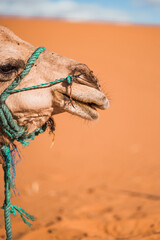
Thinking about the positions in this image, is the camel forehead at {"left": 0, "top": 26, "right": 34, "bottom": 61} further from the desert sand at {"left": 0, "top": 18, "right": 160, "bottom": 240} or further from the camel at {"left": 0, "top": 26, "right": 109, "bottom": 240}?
the desert sand at {"left": 0, "top": 18, "right": 160, "bottom": 240}

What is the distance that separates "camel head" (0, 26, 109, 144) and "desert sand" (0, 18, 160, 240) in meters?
0.33

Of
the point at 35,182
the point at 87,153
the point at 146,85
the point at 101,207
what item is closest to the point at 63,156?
the point at 87,153

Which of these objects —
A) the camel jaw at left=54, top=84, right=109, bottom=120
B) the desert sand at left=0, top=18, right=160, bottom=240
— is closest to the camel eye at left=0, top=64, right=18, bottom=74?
the camel jaw at left=54, top=84, right=109, bottom=120

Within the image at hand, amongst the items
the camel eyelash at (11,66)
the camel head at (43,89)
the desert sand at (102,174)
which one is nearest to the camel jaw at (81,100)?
the camel head at (43,89)

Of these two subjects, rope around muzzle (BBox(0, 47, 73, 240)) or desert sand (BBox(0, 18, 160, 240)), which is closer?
rope around muzzle (BBox(0, 47, 73, 240))

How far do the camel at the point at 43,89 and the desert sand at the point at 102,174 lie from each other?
324 mm

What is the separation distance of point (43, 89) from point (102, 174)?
4793 millimetres

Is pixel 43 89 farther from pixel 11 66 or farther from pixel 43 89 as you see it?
pixel 11 66

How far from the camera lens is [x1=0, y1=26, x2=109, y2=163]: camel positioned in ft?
6.82

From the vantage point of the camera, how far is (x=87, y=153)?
809 cm

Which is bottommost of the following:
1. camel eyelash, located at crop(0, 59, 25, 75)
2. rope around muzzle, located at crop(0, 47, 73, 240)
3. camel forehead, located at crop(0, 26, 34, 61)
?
rope around muzzle, located at crop(0, 47, 73, 240)

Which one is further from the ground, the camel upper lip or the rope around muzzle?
the camel upper lip

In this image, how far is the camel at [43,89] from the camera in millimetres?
2080

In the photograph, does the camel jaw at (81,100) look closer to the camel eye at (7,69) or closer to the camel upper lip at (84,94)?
the camel upper lip at (84,94)
